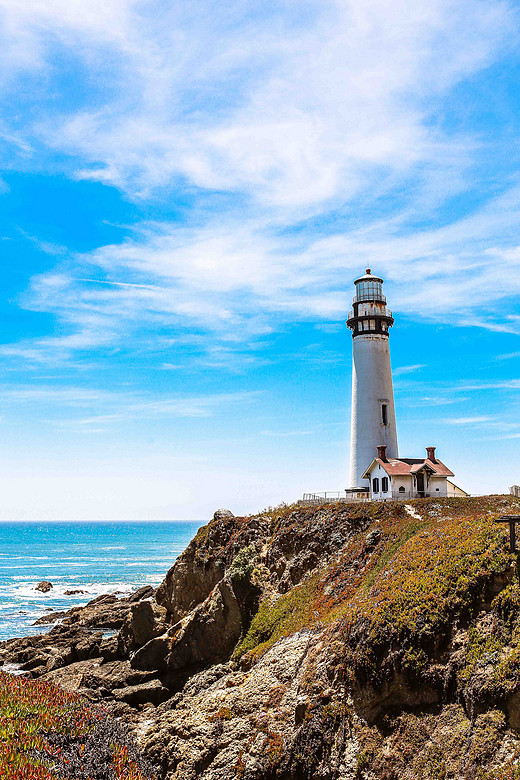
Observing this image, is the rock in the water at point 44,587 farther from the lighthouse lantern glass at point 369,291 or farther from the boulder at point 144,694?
the lighthouse lantern glass at point 369,291

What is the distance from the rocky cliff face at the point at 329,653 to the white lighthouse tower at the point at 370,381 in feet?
28.6

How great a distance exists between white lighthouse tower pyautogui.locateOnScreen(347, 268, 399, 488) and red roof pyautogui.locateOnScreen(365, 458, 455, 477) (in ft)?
11.0

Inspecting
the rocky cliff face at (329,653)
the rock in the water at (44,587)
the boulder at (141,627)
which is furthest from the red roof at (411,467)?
the rock in the water at (44,587)

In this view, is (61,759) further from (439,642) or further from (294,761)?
(439,642)

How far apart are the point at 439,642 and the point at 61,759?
11.2 metres

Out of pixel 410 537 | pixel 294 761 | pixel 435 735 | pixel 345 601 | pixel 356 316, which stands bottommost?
pixel 294 761

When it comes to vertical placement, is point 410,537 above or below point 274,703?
above

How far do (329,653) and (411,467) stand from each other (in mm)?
18303

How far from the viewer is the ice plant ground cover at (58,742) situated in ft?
52.2

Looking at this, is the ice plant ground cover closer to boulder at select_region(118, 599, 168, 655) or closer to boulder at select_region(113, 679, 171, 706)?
boulder at select_region(113, 679, 171, 706)

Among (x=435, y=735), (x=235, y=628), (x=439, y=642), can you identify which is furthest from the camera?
(x=235, y=628)

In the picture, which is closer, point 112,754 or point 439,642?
point 439,642

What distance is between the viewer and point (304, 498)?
36.9 m

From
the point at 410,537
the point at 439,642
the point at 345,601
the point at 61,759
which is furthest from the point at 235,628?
the point at 439,642
